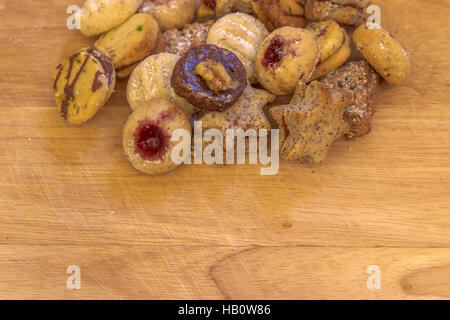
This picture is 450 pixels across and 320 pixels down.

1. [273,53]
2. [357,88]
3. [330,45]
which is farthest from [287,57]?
[357,88]

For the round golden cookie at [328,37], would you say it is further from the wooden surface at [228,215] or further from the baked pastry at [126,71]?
the baked pastry at [126,71]

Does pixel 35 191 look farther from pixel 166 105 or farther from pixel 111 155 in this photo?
pixel 166 105

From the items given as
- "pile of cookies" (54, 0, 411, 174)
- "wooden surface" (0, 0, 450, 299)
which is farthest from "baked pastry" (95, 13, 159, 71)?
"wooden surface" (0, 0, 450, 299)

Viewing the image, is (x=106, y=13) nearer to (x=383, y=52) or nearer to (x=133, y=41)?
(x=133, y=41)

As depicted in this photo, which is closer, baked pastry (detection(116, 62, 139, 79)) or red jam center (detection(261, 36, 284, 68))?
red jam center (detection(261, 36, 284, 68))
